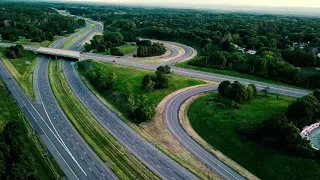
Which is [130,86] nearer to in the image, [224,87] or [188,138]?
[224,87]

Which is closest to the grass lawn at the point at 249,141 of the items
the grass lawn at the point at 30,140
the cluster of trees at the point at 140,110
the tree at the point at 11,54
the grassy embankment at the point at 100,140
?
the cluster of trees at the point at 140,110

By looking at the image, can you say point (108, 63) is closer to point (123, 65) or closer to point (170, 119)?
point (123, 65)

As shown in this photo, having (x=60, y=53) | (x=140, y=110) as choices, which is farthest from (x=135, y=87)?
(x=60, y=53)

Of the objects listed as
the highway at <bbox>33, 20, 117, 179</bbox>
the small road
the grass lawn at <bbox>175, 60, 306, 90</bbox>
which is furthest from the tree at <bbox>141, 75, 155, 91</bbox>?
the grass lawn at <bbox>175, 60, 306, 90</bbox>

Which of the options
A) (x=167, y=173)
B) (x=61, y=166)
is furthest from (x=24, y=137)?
(x=167, y=173)

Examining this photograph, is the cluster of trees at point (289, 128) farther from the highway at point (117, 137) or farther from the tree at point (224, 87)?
the tree at point (224, 87)
